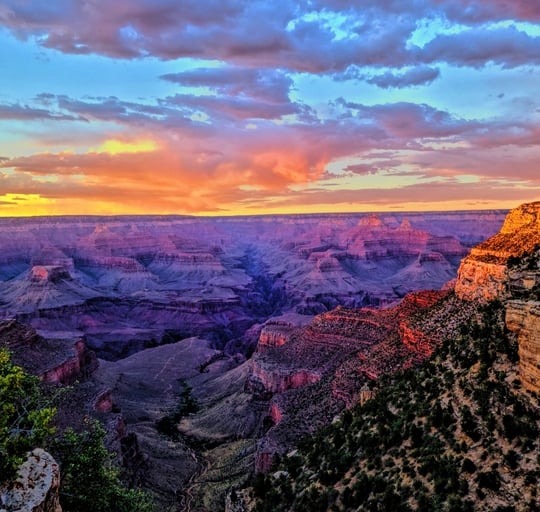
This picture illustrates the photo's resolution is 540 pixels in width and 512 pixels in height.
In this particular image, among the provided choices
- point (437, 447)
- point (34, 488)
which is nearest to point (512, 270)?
point (437, 447)

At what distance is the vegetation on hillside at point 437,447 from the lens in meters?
16.4

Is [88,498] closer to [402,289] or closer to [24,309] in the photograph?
[24,309]

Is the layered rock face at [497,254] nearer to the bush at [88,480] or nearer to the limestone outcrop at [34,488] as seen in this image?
the bush at [88,480]

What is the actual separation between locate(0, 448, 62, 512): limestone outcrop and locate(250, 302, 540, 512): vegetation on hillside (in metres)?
9.44

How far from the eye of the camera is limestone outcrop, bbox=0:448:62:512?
53.2 ft

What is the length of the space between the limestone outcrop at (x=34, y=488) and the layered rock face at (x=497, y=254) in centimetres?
3297

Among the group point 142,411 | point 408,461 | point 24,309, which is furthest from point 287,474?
point 24,309

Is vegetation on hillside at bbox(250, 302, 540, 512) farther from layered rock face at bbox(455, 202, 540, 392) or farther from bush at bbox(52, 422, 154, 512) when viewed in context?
bush at bbox(52, 422, 154, 512)

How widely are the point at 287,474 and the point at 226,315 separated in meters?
128

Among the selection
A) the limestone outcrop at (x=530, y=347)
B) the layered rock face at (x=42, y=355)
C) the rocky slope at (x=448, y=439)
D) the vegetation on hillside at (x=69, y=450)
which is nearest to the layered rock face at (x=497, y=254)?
the rocky slope at (x=448, y=439)

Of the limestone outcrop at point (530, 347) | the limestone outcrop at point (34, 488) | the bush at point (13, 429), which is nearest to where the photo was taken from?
the limestone outcrop at point (34, 488)

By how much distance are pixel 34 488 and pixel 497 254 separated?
40113mm

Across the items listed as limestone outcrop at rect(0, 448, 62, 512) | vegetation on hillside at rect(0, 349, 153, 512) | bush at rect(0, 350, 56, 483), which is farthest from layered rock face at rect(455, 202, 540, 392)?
vegetation on hillside at rect(0, 349, 153, 512)

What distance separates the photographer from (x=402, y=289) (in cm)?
17100
